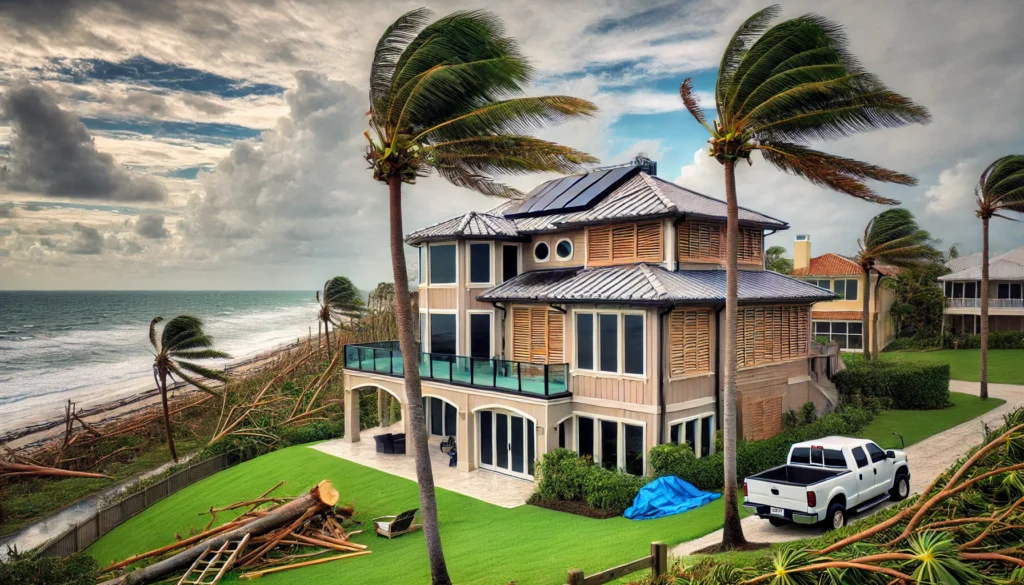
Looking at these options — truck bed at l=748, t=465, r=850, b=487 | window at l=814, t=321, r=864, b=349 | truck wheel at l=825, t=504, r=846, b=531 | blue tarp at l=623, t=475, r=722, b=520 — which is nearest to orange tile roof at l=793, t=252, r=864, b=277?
window at l=814, t=321, r=864, b=349

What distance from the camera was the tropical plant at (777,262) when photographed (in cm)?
5544

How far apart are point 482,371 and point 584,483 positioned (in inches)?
224

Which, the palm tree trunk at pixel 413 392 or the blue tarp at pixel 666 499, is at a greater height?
the palm tree trunk at pixel 413 392

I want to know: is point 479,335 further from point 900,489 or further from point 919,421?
point 919,421

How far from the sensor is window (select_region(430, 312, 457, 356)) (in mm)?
24625

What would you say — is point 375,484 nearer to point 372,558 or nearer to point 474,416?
point 474,416

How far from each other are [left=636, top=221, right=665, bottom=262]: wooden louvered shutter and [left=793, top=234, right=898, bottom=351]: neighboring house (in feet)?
102

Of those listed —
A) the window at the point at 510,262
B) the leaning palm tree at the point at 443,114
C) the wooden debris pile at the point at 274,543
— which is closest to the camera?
the leaning palm tree at the point at 443,114

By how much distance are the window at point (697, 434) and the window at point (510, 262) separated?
8580mm

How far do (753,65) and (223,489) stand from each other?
22.2 metres

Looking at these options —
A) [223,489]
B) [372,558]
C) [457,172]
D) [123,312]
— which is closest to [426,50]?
[457,172]

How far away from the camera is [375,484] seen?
21.1 meters

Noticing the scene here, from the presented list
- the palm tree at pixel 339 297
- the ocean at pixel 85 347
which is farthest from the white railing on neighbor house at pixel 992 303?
the ocean at pixel 85 347

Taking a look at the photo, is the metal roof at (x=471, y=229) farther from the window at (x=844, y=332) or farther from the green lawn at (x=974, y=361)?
Result: the window at (x=844, y=332)
